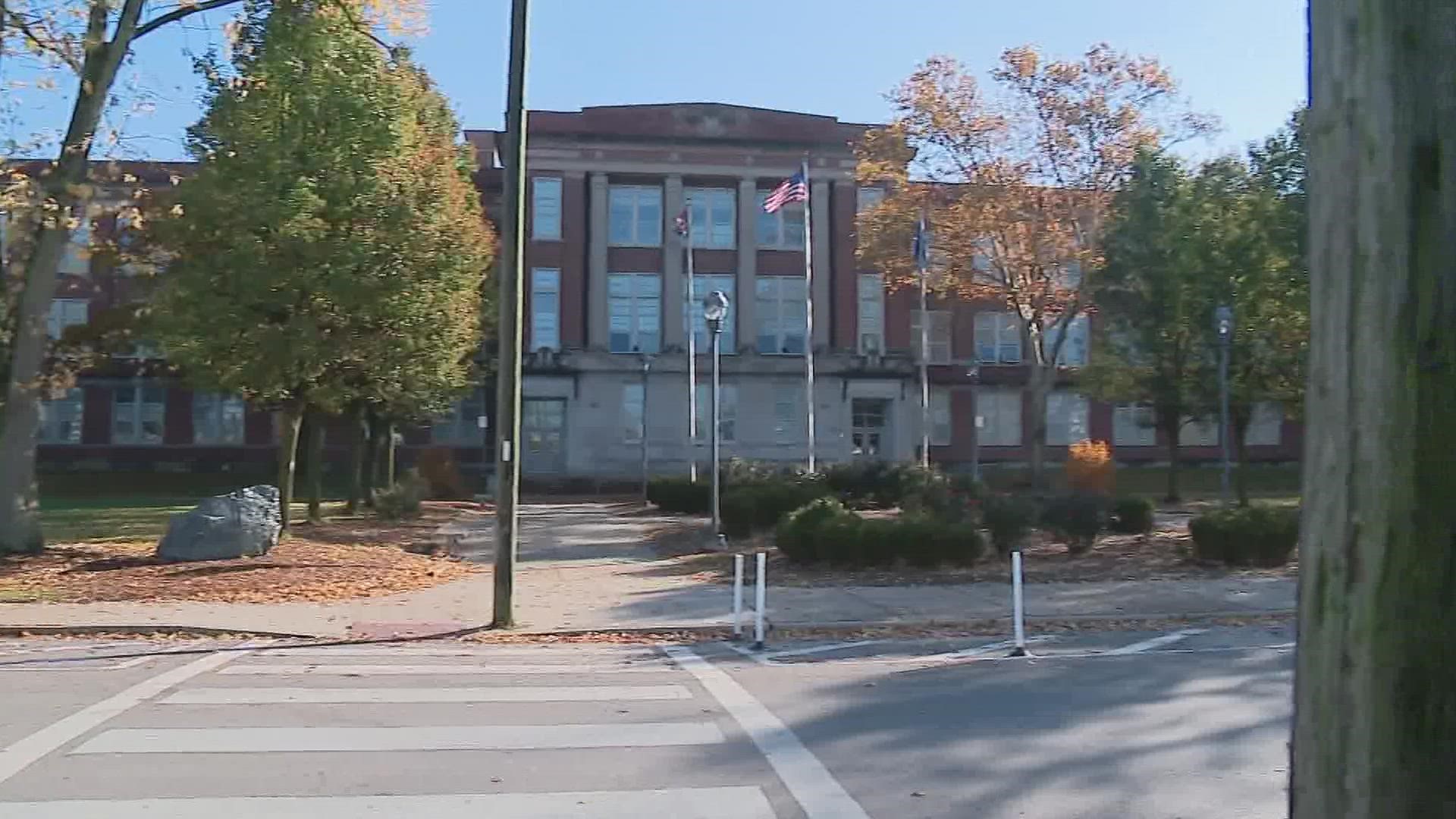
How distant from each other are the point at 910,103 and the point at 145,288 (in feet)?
61.1

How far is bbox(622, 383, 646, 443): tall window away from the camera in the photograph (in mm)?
54062

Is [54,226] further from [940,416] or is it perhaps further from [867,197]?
[940,416]

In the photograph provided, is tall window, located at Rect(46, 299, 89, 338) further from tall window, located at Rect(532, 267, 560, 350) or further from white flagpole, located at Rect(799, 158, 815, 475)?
white flagpole, located at Rect(799, 158, 815, 475)

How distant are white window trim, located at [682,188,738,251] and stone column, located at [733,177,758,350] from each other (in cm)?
25

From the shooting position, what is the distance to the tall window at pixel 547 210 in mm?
53656

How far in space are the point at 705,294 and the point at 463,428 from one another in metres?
12.9

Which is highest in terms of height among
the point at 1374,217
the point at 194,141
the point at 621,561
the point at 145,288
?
the point at 194,141

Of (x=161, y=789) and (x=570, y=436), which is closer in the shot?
(x=161, y=789)

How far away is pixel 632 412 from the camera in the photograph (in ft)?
178

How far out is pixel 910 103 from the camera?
3353cm

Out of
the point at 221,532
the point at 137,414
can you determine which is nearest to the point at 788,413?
the point at 137,414

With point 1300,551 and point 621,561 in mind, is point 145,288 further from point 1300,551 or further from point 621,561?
point 1300,551

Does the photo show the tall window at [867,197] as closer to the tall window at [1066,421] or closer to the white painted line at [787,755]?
the tall window at [1066,421]

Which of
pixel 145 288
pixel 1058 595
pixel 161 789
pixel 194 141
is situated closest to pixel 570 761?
pixel 161 789
